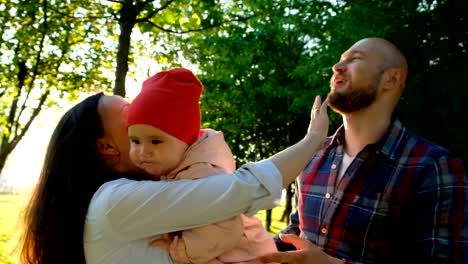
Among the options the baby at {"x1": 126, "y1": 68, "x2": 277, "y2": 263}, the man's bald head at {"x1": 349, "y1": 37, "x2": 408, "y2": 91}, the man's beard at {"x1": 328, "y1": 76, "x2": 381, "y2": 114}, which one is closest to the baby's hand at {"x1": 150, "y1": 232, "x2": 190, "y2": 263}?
the baby at {"x1": 126, "y1": 68, "x2": 277, "y2": 263}

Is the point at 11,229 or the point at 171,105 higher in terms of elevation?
the point at 171,105

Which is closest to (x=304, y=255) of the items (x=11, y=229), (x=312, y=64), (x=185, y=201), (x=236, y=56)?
(x=185, y=201)

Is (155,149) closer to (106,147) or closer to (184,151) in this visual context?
(184,151)

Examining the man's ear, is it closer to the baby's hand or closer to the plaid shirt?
the baby's hand

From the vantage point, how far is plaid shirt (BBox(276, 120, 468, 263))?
8.26ft

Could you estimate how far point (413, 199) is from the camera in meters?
2.61

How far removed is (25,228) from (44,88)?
10070 millimetres

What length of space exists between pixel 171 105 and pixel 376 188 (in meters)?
1.30

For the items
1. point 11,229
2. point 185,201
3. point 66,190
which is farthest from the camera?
point 11,229

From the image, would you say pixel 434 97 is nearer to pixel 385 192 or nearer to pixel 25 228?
pixel 385 192

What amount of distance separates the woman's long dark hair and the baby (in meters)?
0.27

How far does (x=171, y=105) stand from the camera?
6.75ft

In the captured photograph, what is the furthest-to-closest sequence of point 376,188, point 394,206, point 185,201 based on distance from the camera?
point 376,188, point 394,206, point 185,201

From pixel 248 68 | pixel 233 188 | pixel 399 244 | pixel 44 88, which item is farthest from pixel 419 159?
pixel 248 68
